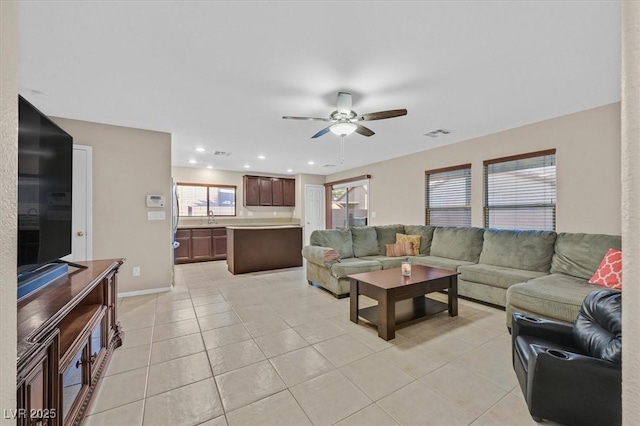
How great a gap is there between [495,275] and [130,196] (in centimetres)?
497

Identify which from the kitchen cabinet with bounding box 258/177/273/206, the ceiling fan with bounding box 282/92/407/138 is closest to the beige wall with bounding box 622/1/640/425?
the ceiling fan with bounding box 282/92/407/138

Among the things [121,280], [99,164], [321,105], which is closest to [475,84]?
[321,105]

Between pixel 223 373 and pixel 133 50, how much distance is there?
2.55 meters

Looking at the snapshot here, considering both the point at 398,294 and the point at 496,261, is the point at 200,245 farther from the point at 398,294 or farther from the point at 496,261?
the point at 496,261

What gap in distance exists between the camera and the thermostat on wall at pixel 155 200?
13.3 ft

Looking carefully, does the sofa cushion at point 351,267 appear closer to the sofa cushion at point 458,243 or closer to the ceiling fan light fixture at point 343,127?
the sofa cushion at point 458,243

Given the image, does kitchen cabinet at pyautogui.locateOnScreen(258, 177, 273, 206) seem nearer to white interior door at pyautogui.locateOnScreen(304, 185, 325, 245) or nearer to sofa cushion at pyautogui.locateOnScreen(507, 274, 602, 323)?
white interior door at pyautogui.locateOnScreen(304, 185, 325, 245)

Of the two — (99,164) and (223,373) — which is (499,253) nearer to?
(223,373)

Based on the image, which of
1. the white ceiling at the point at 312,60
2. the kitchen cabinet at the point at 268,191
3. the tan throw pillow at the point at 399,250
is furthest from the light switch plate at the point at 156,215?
the tan throw pillow at the point at 399,250

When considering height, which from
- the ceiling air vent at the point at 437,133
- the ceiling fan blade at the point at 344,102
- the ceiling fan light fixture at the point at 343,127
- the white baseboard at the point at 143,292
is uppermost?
the ceiling air vent at the point at 437,133

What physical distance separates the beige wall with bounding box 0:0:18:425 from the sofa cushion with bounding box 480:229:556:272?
14.4 ft

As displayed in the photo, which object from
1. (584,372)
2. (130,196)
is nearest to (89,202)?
(130,196)

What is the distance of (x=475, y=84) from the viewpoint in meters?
A: 2.72

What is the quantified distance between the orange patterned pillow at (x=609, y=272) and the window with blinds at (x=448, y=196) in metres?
1.98
